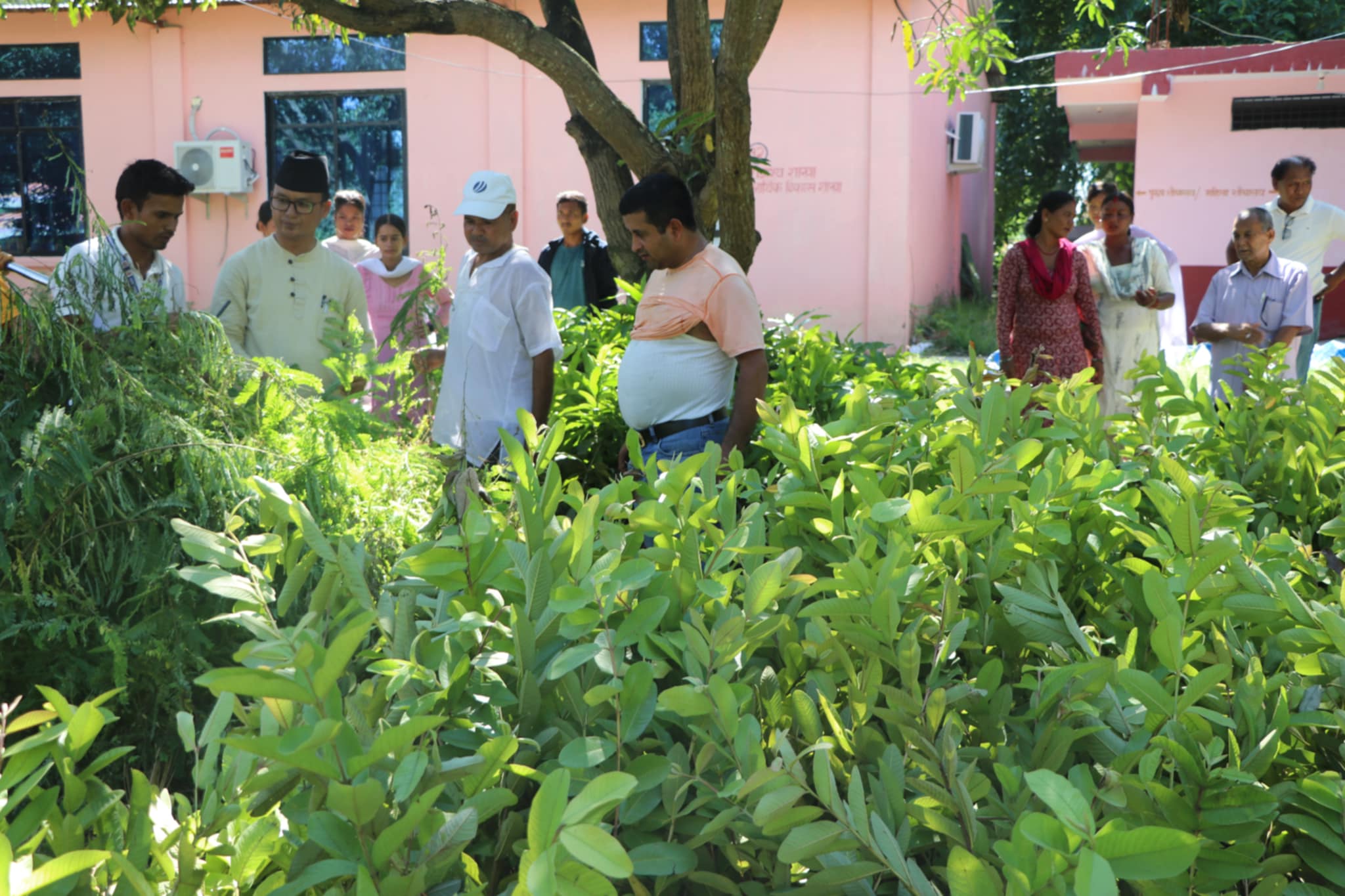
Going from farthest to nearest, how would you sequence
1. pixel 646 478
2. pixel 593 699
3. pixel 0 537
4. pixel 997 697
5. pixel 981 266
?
pixel 981 266 < pixel 0 537 < pixel 646 478 < pixel 997 697 < pixel 593 699

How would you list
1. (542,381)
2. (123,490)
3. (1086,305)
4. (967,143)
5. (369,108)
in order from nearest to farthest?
(123,490) → (542,381) → (1086,305) → (369,108) → (967,143)

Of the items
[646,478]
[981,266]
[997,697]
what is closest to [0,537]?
[646,478]

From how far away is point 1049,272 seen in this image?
6121 mm

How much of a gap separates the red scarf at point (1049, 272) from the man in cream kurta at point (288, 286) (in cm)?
333

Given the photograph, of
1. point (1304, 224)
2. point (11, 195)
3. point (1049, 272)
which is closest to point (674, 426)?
point (1049, 272)

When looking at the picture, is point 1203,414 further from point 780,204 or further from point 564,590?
point 780,204

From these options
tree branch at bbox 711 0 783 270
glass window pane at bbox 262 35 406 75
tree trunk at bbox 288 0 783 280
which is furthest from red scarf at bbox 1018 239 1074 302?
glass window pane at bbox 262 35 406 75

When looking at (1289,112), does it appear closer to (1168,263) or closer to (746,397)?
→ (1168,263)

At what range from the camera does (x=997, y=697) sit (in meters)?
1.32

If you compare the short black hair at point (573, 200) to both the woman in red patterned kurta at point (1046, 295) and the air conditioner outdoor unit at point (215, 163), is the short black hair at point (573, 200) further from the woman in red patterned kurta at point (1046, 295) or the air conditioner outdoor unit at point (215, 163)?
the air conditioner outdoor unit at point (215, 163)

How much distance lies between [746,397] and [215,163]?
11.7 meters

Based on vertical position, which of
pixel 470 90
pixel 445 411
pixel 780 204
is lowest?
pixel 445 411

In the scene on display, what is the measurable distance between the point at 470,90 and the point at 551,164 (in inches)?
48.5

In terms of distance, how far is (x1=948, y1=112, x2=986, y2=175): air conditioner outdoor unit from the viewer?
16.8 m
